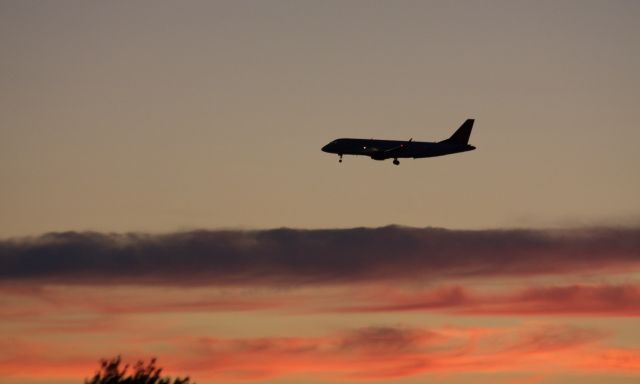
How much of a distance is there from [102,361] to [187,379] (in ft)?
42.3

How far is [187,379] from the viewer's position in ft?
643

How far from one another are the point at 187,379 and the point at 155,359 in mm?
8291

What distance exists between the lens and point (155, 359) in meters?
190

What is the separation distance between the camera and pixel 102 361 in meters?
199

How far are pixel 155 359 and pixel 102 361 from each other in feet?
42.4
